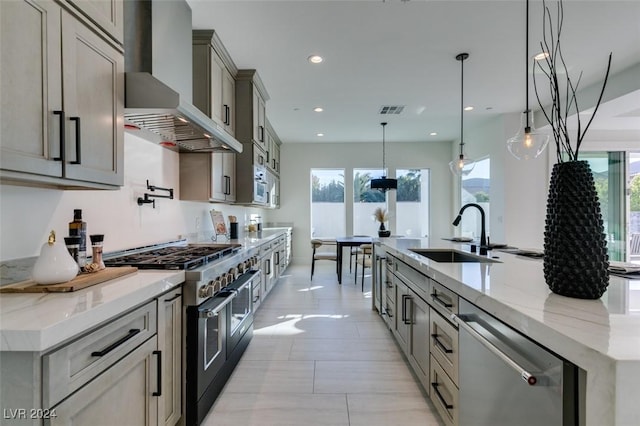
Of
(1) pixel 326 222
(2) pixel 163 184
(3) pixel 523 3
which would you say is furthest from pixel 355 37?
(1) pixel 326 222

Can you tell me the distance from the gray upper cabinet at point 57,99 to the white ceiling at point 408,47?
1401 millimetres

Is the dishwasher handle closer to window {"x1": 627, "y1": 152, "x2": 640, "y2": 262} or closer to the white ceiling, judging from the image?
the white ceiling

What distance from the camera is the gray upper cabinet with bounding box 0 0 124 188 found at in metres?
1.05

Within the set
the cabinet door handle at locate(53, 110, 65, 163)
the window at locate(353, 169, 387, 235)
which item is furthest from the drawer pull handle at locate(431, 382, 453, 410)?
the window at locate(353, 169, 387, 235)

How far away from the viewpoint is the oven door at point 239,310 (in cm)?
221

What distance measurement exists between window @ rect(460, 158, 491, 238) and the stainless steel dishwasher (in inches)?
201

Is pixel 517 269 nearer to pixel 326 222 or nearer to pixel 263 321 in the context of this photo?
pixel 263 321

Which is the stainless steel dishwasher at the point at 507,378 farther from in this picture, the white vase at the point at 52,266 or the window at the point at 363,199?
the window at the point at 363,199

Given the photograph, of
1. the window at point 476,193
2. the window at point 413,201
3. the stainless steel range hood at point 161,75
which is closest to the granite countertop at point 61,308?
the stainless steel range hood at point 161,75

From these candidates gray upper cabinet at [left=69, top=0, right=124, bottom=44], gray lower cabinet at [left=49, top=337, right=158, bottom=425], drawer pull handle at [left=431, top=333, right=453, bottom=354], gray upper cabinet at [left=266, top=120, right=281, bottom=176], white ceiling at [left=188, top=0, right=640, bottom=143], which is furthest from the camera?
gray upper cabinet at [left=266, top=120, right=281, bottom=176]

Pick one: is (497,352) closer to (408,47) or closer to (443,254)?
(443,254)

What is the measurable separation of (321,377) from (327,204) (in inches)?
217

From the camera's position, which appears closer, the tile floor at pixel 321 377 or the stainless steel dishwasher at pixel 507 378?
the stainless steel dishwasher at pixel 507 378

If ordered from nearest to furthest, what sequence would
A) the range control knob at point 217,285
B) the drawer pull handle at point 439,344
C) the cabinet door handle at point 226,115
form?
the drawer pull handle at point 439,344 → the range control knob at point 217,285 → the cabinet door handle at point 226,115
